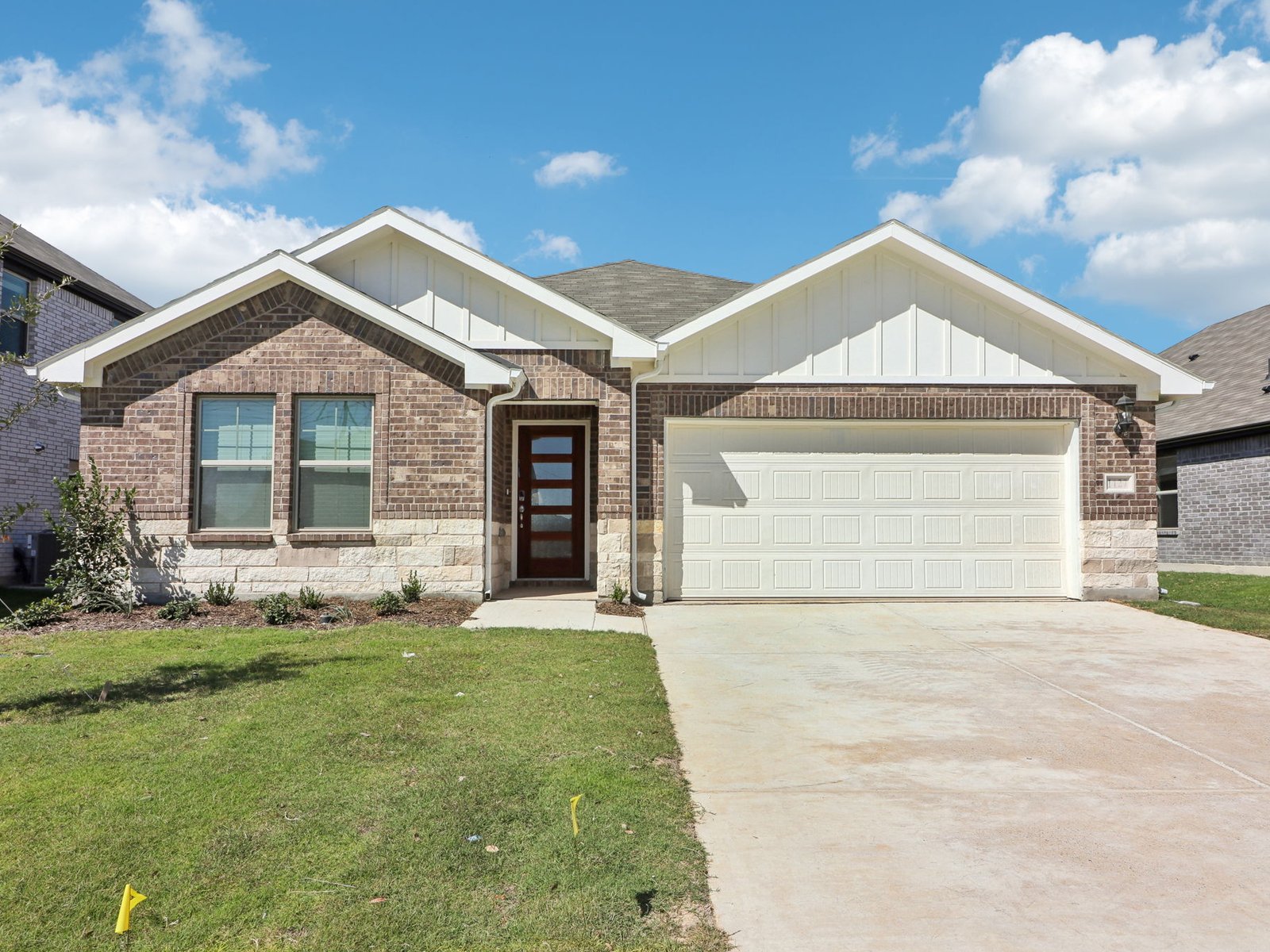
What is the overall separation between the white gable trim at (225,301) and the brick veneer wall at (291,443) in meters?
0.16

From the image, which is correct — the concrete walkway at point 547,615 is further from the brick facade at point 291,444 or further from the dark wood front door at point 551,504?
the dark wood front door at point 551,504

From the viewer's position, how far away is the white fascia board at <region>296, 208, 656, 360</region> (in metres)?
10.5

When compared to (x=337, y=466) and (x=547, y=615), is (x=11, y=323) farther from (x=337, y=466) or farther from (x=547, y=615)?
(x=547, y=615)

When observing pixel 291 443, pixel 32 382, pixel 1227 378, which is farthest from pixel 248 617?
pixel 1227 378

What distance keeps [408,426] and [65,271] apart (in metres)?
10.5

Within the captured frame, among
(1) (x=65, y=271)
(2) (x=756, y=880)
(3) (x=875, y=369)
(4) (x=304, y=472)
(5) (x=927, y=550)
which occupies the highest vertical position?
(1) (x=65, y=271)

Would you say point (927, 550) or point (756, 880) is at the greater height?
point (927, 550)

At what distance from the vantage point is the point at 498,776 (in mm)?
4234

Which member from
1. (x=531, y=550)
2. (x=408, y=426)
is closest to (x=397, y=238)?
(x=408, y=426)

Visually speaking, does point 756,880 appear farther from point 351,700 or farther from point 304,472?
point 304,472

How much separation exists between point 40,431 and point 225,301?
8.52 metres

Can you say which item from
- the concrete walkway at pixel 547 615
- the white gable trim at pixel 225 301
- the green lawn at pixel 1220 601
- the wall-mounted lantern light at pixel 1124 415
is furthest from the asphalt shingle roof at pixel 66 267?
the green lawn at pixel 1220 601

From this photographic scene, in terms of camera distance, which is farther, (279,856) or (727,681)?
(727,681)

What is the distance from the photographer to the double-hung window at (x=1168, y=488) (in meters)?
18.8
